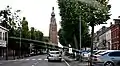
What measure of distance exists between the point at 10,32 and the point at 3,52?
6.17 m

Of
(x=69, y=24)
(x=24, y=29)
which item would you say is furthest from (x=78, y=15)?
(x=24, y=29)

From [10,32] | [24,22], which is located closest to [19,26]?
[10,32]

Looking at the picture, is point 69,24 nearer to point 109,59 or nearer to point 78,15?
point 78,15

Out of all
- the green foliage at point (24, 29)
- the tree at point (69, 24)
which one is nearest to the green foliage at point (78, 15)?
the tree at point (69, 24)

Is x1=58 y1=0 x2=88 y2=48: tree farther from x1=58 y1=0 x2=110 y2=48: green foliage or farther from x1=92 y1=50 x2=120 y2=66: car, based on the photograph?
x1=92 y1=50 x2=120 y2=66: car

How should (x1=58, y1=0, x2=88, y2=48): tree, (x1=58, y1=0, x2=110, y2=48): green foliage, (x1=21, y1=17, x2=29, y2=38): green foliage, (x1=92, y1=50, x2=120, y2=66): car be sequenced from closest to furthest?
(x1=92, y1=50, x2=120, y2=66): car
(x1=58, y1=0, x2=110, y2=48): green foliage
(x1=58, y1=0, x2=88, y2=48): tree
(x1=21, y1=17, x2=29, y2=38): green foliage

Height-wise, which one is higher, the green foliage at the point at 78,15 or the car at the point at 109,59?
the green foliage at the point at 78,15

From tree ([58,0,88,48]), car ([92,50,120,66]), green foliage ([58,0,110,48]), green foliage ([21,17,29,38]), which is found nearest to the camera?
car ([92,50,120,66])

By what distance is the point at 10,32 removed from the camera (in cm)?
8725

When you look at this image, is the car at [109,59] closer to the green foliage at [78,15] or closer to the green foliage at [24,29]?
the green foliage at [78,15]

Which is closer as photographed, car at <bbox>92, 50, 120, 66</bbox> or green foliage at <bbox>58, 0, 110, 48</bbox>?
car at <bbox>92, 50, 120, 66</bbox>

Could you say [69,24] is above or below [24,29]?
below

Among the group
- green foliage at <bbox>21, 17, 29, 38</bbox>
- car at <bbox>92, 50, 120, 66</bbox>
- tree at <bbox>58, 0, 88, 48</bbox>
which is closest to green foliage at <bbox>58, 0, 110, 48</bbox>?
tree at <bbox>58, 0, 88, 48</bbox>

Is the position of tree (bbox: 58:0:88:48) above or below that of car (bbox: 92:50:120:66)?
above
